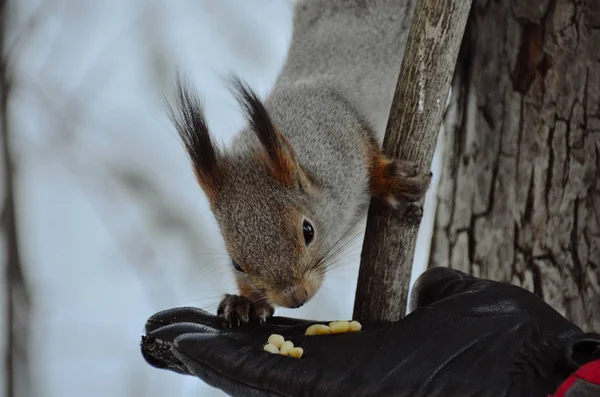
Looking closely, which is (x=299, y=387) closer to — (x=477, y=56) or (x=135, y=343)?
(x=477, y=56)

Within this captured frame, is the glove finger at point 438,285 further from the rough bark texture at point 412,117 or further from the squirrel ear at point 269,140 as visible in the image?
the squirrel ear at point 269,140

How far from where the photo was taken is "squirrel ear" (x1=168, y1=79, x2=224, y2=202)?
1.89m

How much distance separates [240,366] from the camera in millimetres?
1480

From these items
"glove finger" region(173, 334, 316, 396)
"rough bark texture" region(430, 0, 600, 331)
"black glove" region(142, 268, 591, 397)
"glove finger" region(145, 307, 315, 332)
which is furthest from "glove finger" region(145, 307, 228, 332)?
"rough bark texture" region(430, 0, 600, 331)

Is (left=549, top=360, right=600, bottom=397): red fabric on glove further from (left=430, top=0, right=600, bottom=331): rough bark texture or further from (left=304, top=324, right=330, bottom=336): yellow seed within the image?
(left=430, top=0, right=600, bottom=331): rough bark texture

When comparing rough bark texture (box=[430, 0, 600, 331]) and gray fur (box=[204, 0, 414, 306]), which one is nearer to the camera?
gray fur (box=[204, 0, 414, 306])

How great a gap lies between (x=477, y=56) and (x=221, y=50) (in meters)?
1.60

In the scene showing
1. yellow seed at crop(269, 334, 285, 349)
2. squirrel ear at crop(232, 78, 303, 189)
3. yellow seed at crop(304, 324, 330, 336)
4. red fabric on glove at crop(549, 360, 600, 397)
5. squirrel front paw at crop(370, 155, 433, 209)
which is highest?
squirrel ear at crop(232, 78, 303, 189)

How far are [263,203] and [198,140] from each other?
0.78 ft

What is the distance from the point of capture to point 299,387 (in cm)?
140

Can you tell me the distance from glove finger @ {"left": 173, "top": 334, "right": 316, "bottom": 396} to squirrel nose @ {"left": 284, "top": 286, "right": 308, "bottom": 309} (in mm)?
261

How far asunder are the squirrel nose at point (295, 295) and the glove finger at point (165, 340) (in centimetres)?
21

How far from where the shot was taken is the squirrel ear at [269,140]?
1.88m

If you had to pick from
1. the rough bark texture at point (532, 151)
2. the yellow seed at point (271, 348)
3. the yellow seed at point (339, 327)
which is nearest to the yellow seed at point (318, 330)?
the yellow seed at point (339, 327)
